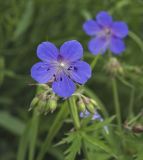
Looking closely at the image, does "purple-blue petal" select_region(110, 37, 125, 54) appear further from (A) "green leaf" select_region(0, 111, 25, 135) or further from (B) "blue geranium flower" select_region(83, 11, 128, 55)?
(A) "green leaf" select_region(0, 111, 25, 135)

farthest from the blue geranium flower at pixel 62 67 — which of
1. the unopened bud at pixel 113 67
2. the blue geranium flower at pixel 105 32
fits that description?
the blue geranium flower at pixel 105 32

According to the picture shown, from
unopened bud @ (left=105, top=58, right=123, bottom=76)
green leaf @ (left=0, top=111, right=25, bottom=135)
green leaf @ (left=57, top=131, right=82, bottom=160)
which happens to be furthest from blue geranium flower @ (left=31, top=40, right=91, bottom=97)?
green leaf @ (left=0, top=111, right=25, bottom=135)

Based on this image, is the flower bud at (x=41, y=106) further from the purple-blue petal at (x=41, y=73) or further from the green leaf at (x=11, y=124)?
the green leaf at (x=11, y=124)

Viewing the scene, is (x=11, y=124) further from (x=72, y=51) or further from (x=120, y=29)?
(x=72, y=51)

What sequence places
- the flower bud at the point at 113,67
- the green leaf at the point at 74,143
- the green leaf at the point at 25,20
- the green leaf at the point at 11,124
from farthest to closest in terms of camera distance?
the green leaf at the point at 25,20
the green leaf at the point at 11,124
the flower bud at the point at 113,67
the green leaf at the point at 74,143

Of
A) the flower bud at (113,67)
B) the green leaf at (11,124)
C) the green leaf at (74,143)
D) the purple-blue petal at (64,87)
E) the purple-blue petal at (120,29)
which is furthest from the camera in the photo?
the green leaf at (11,124)

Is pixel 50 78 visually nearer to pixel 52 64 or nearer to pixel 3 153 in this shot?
pixel 52 64

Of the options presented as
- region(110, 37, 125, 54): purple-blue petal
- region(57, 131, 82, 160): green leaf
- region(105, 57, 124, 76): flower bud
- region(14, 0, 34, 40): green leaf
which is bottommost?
region(57, 131, 82, 160): green leaf

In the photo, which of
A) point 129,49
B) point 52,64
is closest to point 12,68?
point 129,49
